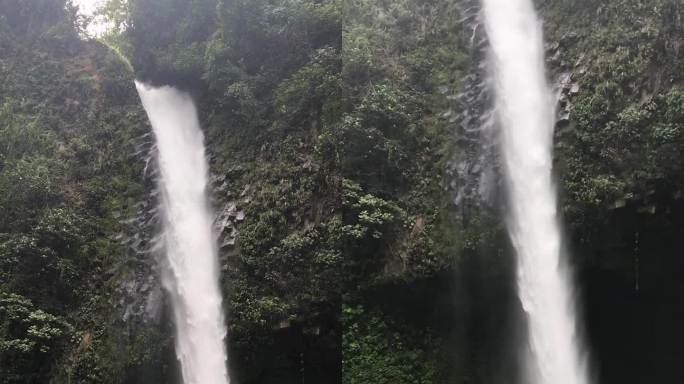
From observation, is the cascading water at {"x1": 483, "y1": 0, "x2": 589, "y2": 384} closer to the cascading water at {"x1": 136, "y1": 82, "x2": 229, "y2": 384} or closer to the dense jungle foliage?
the dense jungle foliage

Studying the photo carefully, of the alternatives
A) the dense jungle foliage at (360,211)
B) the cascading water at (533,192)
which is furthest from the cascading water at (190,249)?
the cascading water at (533,192)

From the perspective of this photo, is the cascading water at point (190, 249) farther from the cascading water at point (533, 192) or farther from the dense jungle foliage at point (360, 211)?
the cascading water at point (533, 192)

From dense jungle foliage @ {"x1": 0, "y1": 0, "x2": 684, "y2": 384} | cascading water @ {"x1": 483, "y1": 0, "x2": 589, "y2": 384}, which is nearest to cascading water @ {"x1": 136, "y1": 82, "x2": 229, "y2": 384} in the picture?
dense jungle foliage @ {"x1": 0, "y1": 0, "x2": 684, "y2": 384}

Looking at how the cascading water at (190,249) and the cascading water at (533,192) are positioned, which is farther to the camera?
the cascading water at (190,249)

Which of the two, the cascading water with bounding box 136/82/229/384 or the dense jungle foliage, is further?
the cascading water with bounding box 136/82/229/384

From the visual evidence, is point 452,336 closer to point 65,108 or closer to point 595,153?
point 595,153

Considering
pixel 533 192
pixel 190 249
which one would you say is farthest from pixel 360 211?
pixel 190 249
